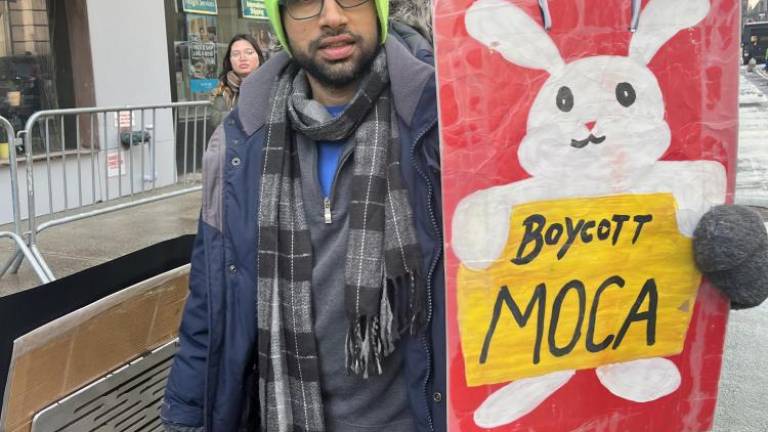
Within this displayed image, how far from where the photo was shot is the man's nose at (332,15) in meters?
1.71

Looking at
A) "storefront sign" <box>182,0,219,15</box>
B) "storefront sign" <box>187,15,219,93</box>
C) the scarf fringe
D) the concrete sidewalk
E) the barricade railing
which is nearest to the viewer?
the scarf fringe

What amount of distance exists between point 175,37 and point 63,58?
5.80 feet

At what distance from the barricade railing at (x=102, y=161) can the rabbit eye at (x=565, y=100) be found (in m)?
4.20

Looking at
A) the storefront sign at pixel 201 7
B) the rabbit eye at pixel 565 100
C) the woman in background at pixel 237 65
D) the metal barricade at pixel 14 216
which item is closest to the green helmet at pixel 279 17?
the rabbit eye at pixel 565 100

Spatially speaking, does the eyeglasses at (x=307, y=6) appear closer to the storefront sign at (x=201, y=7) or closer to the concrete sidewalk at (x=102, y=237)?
the concrete sidewalk at (x=102, y=237)

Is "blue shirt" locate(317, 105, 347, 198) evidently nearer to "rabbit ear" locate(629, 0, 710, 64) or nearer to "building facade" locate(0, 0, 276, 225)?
"rabbit ear" locate(629, 0, 710, 64)

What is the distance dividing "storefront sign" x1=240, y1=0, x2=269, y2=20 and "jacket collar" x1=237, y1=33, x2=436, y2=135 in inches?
339

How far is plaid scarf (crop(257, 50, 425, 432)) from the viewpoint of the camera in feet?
5.38

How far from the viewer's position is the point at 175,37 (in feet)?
29.6

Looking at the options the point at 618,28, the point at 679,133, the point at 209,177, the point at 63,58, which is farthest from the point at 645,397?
the point at 63,58

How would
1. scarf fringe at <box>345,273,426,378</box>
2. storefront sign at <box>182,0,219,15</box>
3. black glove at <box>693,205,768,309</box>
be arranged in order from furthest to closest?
storefront sign at <box>182,0,219,15</box> → scarf fringe at <box>345,273,426,378</box> → black glove at <box>693,205,768,309</box>

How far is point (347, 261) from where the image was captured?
5.45 ft

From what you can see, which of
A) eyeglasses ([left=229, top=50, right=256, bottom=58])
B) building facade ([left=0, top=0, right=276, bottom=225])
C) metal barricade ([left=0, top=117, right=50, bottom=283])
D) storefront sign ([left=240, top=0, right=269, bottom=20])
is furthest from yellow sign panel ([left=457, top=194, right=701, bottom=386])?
storefront sign ([left=240, top=0, right=269, bottom=20])

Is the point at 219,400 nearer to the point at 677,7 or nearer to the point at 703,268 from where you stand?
the point at 703,268
